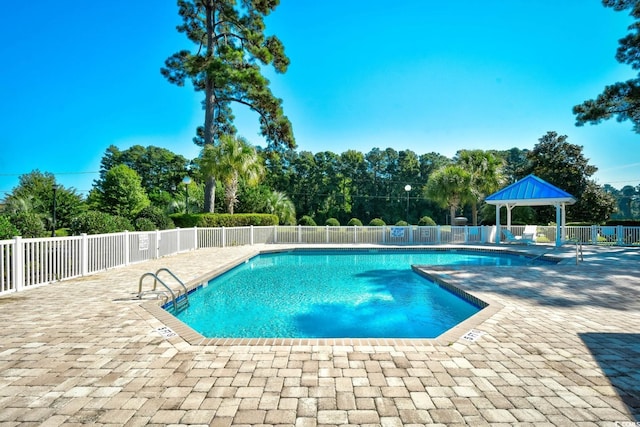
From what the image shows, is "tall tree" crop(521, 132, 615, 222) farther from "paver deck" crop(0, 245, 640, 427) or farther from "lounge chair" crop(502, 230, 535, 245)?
"paver deck" crop(0, 245, 640, 427)

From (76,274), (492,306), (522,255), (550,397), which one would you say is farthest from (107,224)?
(522,255)

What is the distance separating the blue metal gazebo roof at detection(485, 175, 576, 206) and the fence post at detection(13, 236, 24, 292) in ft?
56.2

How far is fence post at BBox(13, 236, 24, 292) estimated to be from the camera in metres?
5.61

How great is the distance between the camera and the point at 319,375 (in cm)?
266

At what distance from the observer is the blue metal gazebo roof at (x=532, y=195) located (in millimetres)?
14199

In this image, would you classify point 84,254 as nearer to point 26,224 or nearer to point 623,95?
point 26,224

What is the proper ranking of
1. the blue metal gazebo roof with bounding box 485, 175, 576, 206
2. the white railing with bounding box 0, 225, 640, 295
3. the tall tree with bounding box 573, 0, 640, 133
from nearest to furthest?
the white railing with bounding box 0, 225, 640, 295 → the tall tree with bounding box 573, 0, 640, 133 → the blue metal gazebo roof with bounding box 485, 175, 576, 206

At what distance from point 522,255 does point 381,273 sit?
731 cm

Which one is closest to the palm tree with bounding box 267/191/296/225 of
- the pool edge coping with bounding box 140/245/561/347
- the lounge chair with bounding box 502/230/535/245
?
the lounge chair with bounding box 502/230/535/245

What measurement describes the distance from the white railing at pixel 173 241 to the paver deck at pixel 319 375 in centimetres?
169

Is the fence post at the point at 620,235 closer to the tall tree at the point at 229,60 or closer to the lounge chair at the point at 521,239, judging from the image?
the lounge chair at the point at 521,239

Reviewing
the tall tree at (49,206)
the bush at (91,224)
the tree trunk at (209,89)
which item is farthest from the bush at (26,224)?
the tree trunk at (209,89)

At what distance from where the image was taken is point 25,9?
12.1m

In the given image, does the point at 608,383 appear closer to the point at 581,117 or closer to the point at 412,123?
the point at 581,117
